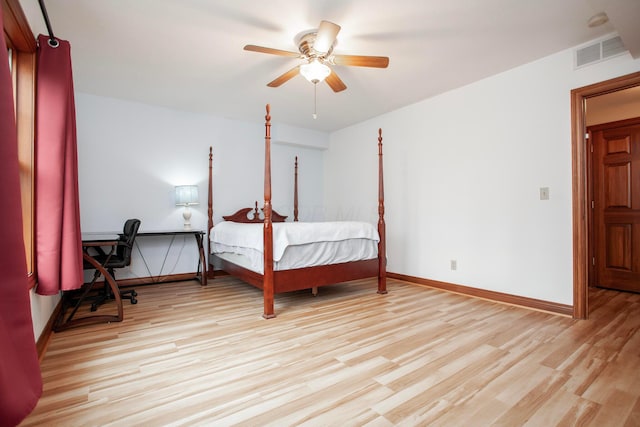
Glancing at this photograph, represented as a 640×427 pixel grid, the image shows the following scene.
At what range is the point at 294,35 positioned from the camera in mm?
2549

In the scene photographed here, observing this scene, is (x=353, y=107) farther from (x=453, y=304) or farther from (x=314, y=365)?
(x=314, y=365)

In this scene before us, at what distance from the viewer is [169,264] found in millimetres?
4352

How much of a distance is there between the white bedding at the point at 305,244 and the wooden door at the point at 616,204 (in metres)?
2.86

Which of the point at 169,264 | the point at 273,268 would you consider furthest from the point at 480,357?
the point at 169,264

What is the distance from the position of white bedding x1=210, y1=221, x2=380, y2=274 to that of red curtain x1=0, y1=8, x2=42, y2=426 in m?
2.00

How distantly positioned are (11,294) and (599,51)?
3.86 meters

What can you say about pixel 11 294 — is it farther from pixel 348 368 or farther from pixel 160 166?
pixel 160 166

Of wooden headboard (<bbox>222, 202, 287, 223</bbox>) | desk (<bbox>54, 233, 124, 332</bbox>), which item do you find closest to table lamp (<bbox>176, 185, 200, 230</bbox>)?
wooden headboard (<bbox>222, 202, 287, 223</bbox>)

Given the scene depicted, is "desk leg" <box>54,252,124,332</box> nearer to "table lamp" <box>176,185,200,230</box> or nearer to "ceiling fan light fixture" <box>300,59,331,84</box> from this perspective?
"table lamp" <box>176,185,200,230</box>

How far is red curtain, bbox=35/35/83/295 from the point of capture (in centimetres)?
190

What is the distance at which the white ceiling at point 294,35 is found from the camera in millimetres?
2182

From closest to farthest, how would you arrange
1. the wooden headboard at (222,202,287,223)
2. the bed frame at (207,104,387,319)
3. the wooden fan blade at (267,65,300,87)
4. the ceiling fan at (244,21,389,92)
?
the ceiling fan at (244,21,389,92)
the wooden fan blade at (267,65,300,87)
the bed frame at (207,104,387,319)
the wooden headboard at (222,202,287,223)

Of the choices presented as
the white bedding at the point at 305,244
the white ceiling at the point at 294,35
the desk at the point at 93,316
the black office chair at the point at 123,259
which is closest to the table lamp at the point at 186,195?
the white bedding at the point at 305,244

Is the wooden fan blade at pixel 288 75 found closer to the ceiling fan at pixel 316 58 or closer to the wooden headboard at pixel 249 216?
the ceiling fan at pixel 316 58
